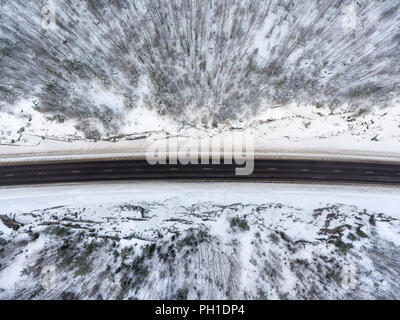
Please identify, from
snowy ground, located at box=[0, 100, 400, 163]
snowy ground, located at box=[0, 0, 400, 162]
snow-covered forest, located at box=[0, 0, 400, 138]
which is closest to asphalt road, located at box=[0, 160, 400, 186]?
snowy ground, located at box=[0, 100, 400, 163]

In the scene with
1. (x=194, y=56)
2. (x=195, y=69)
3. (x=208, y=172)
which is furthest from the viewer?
(x=208, y=172)

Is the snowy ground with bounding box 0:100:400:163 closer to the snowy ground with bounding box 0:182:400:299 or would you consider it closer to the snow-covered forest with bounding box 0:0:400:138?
the snow-covered forest with bounding box 0:0:400:138

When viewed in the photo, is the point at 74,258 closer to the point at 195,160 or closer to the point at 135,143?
the point at 135,143

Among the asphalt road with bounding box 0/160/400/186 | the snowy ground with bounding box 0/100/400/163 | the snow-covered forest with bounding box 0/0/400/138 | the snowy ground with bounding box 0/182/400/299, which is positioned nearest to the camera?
the snowy ground with bounding box 0/182/400/299

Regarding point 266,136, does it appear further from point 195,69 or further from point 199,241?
point 199,241

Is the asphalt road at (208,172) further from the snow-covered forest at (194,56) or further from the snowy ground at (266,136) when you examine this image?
the snow-covered forest at (194,56)

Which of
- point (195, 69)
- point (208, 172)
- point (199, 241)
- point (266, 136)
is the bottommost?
point (199, 241)

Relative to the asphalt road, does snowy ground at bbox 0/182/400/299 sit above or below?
below

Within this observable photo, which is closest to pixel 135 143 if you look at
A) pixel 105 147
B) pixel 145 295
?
pixel 105 147

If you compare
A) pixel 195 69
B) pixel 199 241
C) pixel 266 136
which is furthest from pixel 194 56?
pixel 199 241
